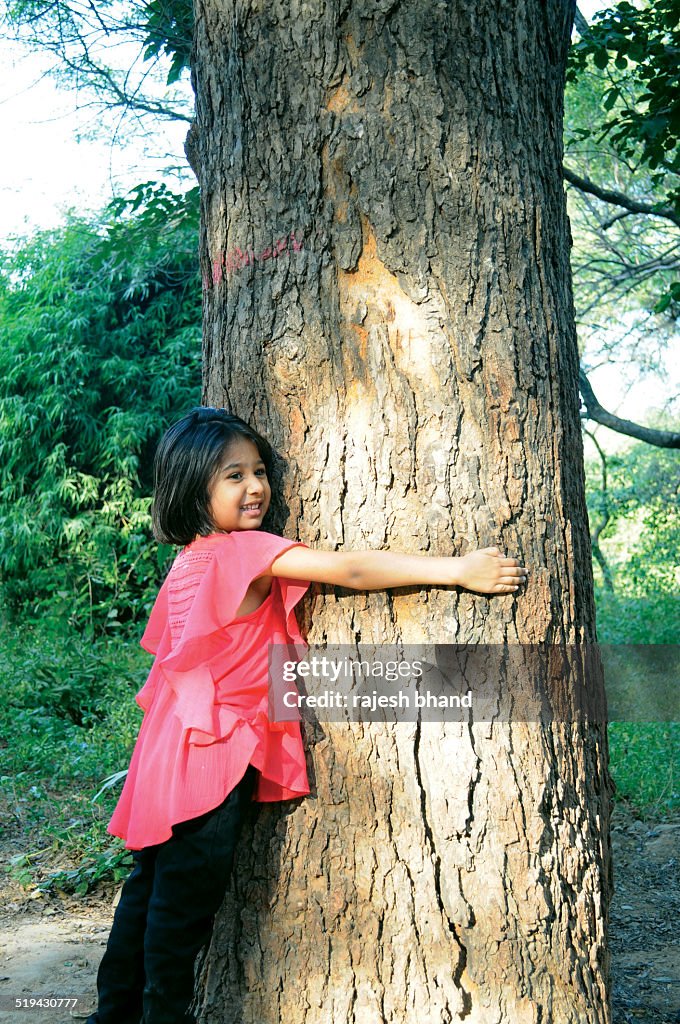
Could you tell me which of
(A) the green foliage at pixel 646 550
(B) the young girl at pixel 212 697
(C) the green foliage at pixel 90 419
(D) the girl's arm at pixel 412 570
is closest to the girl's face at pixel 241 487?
(B) the young girl at pixel 212 697

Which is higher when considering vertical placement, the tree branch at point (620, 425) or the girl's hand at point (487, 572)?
the tree branch at point (620, 425)

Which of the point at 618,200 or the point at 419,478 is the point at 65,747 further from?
the point at 618,200

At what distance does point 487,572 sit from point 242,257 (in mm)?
1024

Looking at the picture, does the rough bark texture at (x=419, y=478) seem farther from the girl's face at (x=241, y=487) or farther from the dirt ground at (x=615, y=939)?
the dirt ground at (x=615, y=939)

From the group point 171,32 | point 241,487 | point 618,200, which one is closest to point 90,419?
point 171,32

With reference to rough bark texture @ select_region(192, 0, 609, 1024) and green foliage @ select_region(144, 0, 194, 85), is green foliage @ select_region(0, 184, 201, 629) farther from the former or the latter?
rough bark texture @ select_region(192, 0, 609, 1024)

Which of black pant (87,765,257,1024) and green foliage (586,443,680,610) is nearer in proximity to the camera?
black pant (87,765,257,1024)

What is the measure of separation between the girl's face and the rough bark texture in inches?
2.8

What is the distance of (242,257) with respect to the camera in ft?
8.02

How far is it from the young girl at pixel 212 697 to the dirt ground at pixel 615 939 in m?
0.96

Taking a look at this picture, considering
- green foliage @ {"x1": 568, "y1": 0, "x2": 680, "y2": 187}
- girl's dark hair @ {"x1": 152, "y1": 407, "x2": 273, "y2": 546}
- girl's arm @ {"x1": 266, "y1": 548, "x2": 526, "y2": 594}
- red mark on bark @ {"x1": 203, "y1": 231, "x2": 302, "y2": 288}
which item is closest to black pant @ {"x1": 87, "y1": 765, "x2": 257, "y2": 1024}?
girl's arm @ {"x1": 266, "y1": 548, "x2": 526, "y2": 594}

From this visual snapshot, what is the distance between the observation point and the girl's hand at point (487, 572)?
218 centimetres

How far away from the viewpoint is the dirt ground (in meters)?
3.15

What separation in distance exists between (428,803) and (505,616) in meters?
0.46
